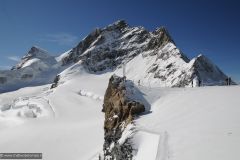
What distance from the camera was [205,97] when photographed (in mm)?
→ 23828

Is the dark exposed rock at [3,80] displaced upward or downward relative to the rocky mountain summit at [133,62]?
downward

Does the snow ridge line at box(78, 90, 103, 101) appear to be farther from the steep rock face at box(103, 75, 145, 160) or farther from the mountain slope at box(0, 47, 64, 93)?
the mountain slope at box(0, 47, 64, 93)

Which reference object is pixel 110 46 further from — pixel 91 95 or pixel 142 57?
pixel 91 95

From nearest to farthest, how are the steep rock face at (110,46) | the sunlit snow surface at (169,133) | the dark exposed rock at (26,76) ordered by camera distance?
the sunlit snow surface at (169,133), the steep rock face at (110,46), the dark exposed rock at (26,76)

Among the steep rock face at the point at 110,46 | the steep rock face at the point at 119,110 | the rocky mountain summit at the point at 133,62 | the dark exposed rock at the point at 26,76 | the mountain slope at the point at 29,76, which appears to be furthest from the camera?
the dark exposed rock at the point at 26,76

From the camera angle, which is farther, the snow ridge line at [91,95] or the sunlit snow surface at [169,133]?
the snow ridge line at [91,95]

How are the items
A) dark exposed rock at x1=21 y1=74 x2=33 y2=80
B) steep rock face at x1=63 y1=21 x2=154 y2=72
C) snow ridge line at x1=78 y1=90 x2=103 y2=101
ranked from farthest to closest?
1. dark exposed rock at x1=21 y1=74 x2=33 y2=80
2. steep rock face at x1=63 y1=21 x2=154 y2=72
3. snow ridge line at x1=78 y1=90 x2=103 y2=101

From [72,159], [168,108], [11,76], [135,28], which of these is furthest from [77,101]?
Answer: [11,76]

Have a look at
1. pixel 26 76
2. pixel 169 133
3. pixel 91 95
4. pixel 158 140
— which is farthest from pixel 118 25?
pixel 158 140

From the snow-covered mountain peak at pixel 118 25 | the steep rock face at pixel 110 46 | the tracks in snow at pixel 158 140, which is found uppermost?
the snow-covered mountain peak at pixel 118 25

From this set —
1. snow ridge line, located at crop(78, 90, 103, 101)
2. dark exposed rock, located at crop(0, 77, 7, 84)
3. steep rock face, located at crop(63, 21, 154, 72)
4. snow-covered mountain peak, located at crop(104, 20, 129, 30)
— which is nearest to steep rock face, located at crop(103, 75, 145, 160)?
snow ridge line, located at crop(78, 90, 103, 101)

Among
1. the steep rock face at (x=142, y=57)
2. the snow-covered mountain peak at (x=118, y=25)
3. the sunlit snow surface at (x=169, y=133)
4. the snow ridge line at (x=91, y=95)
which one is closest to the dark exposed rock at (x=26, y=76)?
the steep rock face at (x=142, y=57)

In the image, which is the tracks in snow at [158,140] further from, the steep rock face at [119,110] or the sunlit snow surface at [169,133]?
the steep rock face at [119,110]

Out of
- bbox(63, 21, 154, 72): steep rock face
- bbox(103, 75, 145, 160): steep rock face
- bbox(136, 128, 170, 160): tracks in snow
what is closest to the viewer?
bbox(136, 128, 170, 160): tracks in snow
